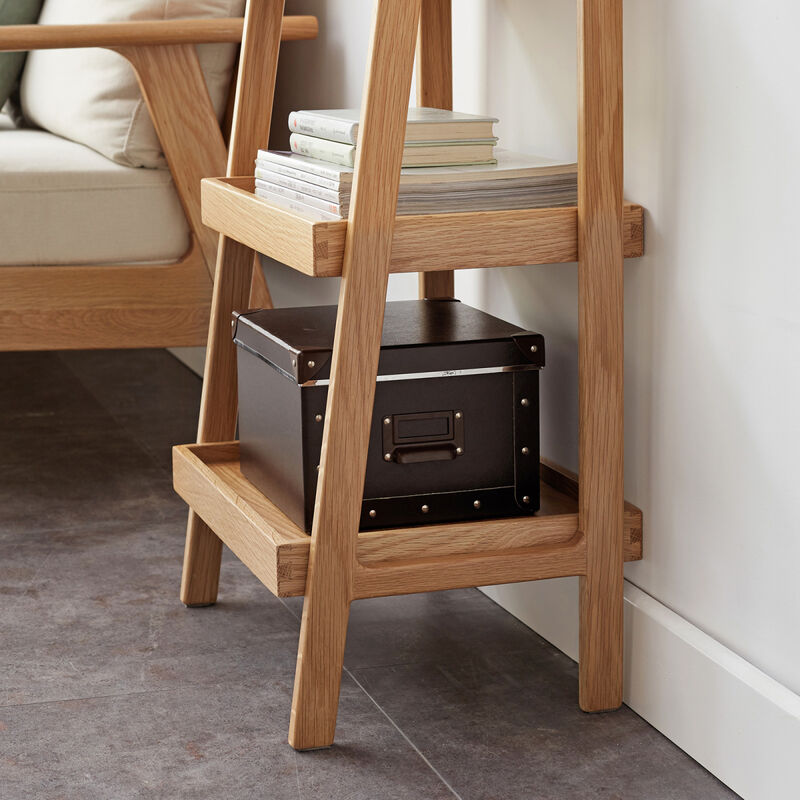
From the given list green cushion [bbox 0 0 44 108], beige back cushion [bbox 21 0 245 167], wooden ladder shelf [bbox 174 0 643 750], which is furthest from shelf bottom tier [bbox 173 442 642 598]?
green cushion [bbox 0 0 44 108]

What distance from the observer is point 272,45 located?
1439mm

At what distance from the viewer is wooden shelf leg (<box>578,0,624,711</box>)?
1.11 m

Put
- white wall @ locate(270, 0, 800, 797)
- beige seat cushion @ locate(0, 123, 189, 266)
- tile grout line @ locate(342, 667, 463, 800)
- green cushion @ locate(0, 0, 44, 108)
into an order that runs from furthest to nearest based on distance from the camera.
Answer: green cushion @ locate(0, 0, 44, 108), beige seat cushion @ locate(0, 123, 189, 266), tile grout line @ locate(342, 667, 463, 800), white wall @ locate(270, 0, 800, 797)

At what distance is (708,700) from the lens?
1104 mm

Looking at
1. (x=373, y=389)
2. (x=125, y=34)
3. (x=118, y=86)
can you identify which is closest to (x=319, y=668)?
(x=373, y=389)

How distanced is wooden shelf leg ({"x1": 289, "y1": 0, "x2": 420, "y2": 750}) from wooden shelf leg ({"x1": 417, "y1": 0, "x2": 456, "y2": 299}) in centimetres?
44

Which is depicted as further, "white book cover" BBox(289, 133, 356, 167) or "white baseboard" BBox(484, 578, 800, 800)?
"white book cover" BBox(289, 133, 356, 167)

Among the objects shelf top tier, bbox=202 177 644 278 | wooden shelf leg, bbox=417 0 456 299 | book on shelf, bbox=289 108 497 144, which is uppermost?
wooden shelf leg, bbox=417 0 456 299

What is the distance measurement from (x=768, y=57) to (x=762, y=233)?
14 cm

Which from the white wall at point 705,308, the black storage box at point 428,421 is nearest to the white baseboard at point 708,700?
the white wall at point 705,308

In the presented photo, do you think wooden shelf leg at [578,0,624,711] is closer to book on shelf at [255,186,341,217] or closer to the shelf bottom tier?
the shelf bottom tier

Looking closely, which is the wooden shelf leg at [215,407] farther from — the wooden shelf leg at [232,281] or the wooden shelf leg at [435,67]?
the wooden shelf leg at [435,67]

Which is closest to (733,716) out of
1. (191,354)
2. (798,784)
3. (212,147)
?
(798,784)

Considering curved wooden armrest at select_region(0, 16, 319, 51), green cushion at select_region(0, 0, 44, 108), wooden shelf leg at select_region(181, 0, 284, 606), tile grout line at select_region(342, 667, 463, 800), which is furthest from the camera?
green cushion at select_region(0, 0, 44, 108)
